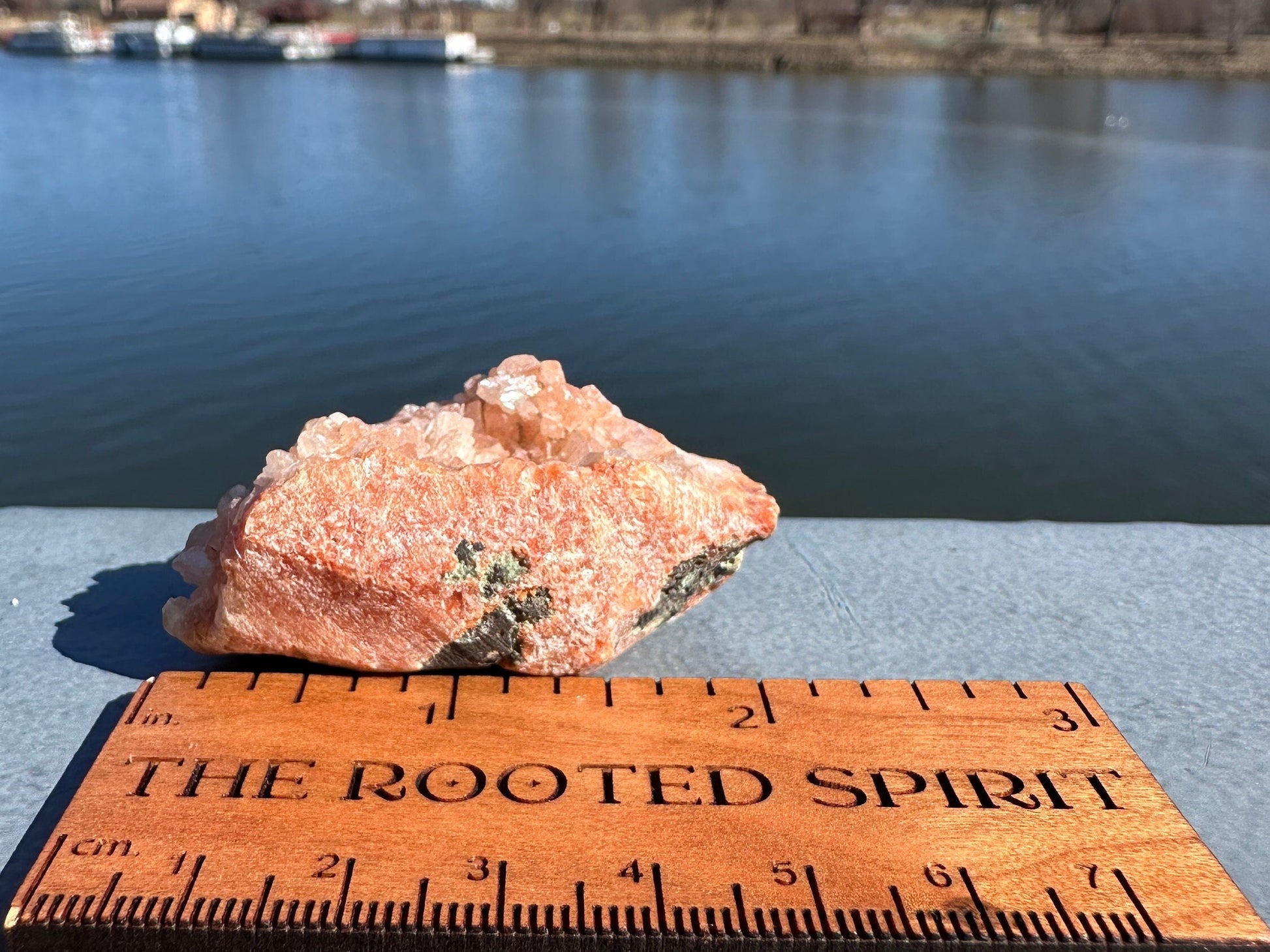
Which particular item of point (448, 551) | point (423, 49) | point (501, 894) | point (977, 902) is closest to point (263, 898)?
point (501, 894)

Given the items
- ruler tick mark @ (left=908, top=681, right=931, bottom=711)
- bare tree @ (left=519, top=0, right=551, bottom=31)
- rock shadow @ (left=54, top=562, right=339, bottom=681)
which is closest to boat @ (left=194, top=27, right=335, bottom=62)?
bare tree @ (left=519, top=0, right=551, bottom=31)

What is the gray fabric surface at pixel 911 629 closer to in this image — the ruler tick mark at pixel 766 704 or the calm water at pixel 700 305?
the ruler tick mark at pixel 766 704

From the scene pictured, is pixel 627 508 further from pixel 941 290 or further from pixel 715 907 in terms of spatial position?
pixel 941 290

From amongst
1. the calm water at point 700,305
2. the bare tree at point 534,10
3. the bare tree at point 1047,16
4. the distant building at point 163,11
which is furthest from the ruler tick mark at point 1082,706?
the distant building at point 163,11

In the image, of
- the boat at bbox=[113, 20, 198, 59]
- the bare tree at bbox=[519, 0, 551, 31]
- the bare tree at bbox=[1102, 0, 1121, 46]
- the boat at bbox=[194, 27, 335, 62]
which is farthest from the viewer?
the bare tree at bbox=[519, 0, 551, 31]

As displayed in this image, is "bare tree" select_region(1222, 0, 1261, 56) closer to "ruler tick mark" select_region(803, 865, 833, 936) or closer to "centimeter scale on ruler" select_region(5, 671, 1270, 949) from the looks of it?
"centimeter scale on ruler" select_region(5, 671, 1270, 949)

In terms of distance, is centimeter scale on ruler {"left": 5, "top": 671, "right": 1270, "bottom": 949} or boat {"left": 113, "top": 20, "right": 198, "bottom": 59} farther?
boat {"left": 113, "top": 20, "right": 198, "bottom": 59}
